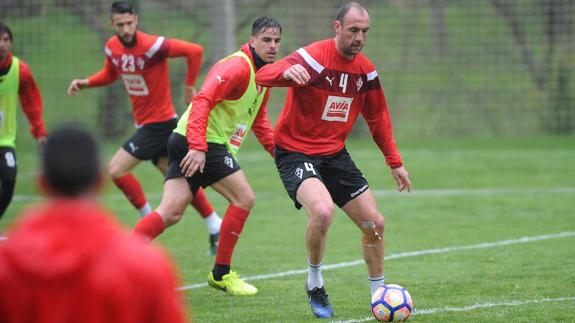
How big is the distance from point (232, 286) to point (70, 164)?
425 cm

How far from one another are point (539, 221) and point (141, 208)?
4.09 meters

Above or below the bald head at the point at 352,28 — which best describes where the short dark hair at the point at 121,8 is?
below

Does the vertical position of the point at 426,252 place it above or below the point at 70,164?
below

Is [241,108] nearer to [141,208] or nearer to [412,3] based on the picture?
[141,208]

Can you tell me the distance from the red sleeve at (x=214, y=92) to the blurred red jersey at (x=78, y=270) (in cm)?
333

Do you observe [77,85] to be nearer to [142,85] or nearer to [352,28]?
[142,85]

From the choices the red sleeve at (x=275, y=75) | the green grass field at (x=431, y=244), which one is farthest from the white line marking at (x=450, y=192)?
the red sleeve at (x=275, y=75)

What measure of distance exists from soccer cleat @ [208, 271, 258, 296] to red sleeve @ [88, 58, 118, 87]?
319 centimetres

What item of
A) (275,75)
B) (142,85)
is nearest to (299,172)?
(275,75)

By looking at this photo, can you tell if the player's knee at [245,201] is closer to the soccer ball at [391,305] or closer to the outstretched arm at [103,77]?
the soccer ball at [391,305]

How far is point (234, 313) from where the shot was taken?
20.2 ft

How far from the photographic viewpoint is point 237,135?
22.7 feet

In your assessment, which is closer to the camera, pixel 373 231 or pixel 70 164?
pixel 70 164

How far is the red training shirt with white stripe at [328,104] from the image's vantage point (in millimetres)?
6137
